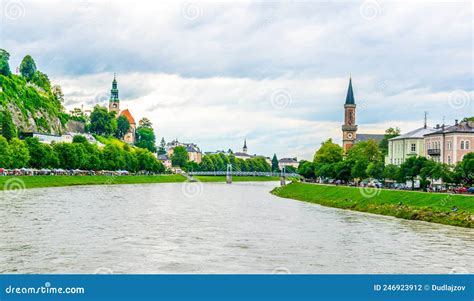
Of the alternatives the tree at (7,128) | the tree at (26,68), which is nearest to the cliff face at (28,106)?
the tree at (26,68)

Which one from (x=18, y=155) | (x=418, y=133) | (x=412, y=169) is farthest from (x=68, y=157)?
(x=412, y=169)

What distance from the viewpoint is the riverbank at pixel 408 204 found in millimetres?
50769

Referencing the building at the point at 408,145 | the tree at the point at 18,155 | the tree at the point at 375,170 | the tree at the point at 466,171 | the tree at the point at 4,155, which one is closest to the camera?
the tree at the point at 466,171

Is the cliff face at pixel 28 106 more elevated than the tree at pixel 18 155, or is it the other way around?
the cliff face at pixel 28 106

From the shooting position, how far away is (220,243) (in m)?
36.2

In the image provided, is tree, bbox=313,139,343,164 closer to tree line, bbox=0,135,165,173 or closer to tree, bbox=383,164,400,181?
tree line, bbox=0,135,165,173

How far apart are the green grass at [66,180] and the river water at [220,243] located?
35.6 m

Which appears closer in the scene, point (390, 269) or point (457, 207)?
point (390, 269)

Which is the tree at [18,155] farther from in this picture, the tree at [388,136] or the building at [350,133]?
the building at [350,133]

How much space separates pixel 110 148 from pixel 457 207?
11028 centimetres

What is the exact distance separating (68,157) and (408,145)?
61094 mm
